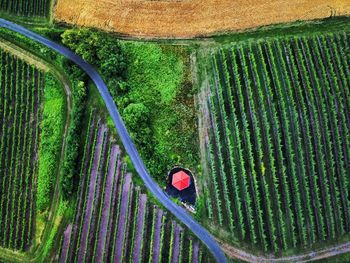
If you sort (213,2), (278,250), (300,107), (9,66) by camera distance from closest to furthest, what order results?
(278,250)
(300,107)
(213,2)
(9,66)

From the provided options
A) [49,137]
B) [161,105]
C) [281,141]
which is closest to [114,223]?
[49,137]

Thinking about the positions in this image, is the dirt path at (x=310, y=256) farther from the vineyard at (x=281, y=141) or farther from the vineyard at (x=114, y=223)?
the vineyard at (x=114, y=223)

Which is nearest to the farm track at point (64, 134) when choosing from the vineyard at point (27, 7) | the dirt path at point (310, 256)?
the vineyard at point (27, 7)

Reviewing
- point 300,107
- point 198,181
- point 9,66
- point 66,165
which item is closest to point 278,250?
point 198,181

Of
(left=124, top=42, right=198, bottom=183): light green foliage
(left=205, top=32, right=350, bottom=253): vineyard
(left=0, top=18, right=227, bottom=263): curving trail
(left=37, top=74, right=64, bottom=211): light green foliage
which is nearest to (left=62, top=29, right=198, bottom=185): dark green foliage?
(left=124, top=42, right=198, bottom=183): light green foliage

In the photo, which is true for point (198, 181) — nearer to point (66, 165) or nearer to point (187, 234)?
point (187, 234)

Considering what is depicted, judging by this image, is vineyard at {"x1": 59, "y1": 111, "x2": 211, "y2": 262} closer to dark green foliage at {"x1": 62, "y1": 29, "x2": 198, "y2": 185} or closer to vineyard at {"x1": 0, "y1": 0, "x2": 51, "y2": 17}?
dark green foliage at {"x1": 62, "y1": 29, "x2": 198, "y2": 185}
